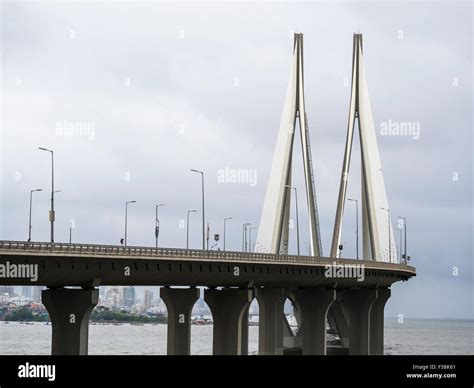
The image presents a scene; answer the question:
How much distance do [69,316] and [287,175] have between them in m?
48.9

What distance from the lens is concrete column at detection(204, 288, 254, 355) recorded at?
292 feet

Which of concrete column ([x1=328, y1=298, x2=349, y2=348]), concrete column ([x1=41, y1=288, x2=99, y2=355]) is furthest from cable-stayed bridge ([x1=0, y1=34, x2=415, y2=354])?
concrete column ([x1=328, y1=298, x2=349, y2=348])

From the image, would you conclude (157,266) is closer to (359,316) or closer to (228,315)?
(228,315)

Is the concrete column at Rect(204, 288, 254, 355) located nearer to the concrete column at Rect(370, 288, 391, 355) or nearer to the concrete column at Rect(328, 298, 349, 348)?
the concrete column at Rect(370, 288, 391, 355)

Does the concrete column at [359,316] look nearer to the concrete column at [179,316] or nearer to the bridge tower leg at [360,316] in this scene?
the bridge tower leg at [360,316]

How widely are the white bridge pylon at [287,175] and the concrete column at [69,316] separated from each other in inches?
1635

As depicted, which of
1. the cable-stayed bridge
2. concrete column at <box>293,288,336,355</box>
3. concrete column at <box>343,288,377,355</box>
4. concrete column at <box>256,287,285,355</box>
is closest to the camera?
the cable-stayed bridge

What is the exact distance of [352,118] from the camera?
384 feet

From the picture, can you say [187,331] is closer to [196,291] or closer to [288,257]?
[196,291]

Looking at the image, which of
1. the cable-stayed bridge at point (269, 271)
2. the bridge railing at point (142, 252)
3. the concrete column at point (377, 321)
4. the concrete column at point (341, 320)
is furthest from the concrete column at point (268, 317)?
the concrete column at point (341, 320)

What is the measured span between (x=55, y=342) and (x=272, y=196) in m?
45.6

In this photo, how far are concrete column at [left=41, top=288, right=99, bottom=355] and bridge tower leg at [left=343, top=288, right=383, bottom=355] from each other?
64.4 m

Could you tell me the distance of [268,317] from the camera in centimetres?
11069

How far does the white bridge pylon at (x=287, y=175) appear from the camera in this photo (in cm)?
10594
